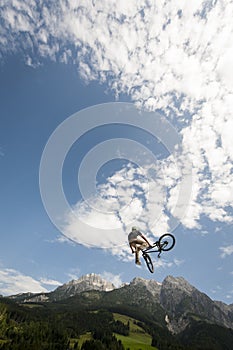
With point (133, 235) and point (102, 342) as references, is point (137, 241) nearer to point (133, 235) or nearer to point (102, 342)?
point (133, 235)

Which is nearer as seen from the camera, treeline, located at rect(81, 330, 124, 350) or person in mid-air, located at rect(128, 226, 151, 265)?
person in mid-air, located at rect(128, 226, 151, 265)

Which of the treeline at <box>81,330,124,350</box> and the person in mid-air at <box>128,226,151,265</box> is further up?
the treeline at <box>81,330,124,350</box>

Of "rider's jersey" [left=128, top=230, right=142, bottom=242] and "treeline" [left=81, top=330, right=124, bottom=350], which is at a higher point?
"treeline" [left=81, top=330, right=124, bottom=350]

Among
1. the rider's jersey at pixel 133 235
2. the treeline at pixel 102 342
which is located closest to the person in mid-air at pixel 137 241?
the rider's jersey at pixel 133 235

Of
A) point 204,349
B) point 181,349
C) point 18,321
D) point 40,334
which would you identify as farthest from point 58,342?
point 204,349

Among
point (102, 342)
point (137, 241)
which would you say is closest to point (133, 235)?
point (137, 241)

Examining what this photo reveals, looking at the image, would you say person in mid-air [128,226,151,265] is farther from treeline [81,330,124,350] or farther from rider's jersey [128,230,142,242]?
treeline [81,330,124,350]

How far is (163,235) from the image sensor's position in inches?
666

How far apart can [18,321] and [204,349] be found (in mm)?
122556

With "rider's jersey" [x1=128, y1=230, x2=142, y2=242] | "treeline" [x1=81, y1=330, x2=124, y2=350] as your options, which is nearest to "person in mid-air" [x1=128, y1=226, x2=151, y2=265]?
"rider's jersey" [x1=128, y1=230, x2=142, y2=242]

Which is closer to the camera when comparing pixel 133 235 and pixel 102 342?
pixel 133 235

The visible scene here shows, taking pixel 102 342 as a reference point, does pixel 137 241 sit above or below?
below

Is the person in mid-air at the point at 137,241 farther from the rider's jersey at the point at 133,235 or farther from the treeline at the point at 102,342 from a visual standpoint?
the treeline at the point at 102,342

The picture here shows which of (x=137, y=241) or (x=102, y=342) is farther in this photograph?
(x=102, y=342)
